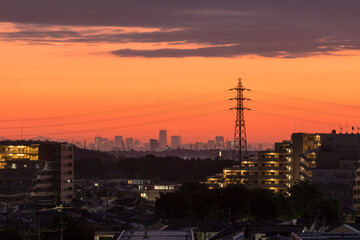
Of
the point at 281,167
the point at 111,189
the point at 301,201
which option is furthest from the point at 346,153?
the point at 111,189

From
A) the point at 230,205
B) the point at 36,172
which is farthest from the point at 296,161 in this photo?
the point at 230,205

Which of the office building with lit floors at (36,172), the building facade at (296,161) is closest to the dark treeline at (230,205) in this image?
the building facade at (296,161)

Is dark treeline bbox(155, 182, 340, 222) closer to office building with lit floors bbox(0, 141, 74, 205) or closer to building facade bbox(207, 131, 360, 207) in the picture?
building facade bbox(207, 131, 360, 207)

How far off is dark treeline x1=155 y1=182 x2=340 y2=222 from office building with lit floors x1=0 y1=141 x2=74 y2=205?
32.2 m

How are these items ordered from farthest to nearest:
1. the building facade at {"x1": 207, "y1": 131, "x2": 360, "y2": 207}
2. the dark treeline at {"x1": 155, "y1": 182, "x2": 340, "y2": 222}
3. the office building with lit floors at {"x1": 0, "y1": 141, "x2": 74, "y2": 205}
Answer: the office building with lit floors at {"x1": 0, "y1": 141, "x2": 74, "y2": 205}
the building facade at {"x1": 207, "y1": 131, "x2": 360, "y2": 207}
the dark treeline at {"x1": 155, "y1": 182, "x2": 340, "y2": 222}

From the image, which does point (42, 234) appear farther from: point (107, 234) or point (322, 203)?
point (322, 203)

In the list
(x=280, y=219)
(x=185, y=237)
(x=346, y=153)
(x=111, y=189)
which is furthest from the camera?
(x=111, y=189)

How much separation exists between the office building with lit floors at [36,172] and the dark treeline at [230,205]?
32.2 meters

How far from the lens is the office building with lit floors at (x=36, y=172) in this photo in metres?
115

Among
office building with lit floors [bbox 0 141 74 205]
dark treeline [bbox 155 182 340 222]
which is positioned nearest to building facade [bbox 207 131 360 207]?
office building with lit floors [bbox 0 141 74 205]

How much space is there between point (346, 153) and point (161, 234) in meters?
73.0

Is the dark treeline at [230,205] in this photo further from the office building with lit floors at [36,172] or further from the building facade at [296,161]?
the office building with lit floors at [36,172]

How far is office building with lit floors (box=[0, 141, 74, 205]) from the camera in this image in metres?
115

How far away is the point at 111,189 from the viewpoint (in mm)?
156375
